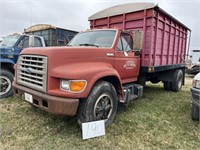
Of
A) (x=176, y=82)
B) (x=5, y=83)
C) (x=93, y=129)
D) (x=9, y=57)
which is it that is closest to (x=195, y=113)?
(x=93, y=129)

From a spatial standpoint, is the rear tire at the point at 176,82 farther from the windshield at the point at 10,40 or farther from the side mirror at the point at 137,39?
the windshield at the point at 10,40

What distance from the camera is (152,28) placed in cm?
480

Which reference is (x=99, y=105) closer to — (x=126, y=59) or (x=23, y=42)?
(x=126, y=59)

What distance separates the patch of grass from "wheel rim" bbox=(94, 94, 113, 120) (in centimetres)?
30

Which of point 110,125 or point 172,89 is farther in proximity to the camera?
point 172,89

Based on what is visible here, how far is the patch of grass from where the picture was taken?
2896 mm

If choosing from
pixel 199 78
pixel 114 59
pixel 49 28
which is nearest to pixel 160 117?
pixel 199 78

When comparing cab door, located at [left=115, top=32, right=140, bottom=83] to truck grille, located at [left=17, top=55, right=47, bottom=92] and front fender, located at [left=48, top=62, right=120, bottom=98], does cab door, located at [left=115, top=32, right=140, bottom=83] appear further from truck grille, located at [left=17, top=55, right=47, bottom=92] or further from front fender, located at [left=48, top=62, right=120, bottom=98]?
truck grille, located at [left=17, top=55, right=47, bottom=92]

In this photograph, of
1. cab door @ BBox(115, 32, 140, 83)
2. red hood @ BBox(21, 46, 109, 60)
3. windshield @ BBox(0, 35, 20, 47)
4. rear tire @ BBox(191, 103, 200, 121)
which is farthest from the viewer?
windshield @ BBox(0, 35, 20, 47)

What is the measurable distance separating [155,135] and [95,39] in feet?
8.24

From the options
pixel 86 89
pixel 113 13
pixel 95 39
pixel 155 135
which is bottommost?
pixel 155 135

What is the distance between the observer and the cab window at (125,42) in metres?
4.17

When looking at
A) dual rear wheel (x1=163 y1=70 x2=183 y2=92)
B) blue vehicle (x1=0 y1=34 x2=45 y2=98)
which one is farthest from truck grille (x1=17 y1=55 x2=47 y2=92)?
dual rear wheel (x1=163 y1=70 x2=183 y2=92)

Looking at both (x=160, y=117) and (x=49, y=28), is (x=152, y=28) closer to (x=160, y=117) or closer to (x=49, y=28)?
(x=160, y=117)
